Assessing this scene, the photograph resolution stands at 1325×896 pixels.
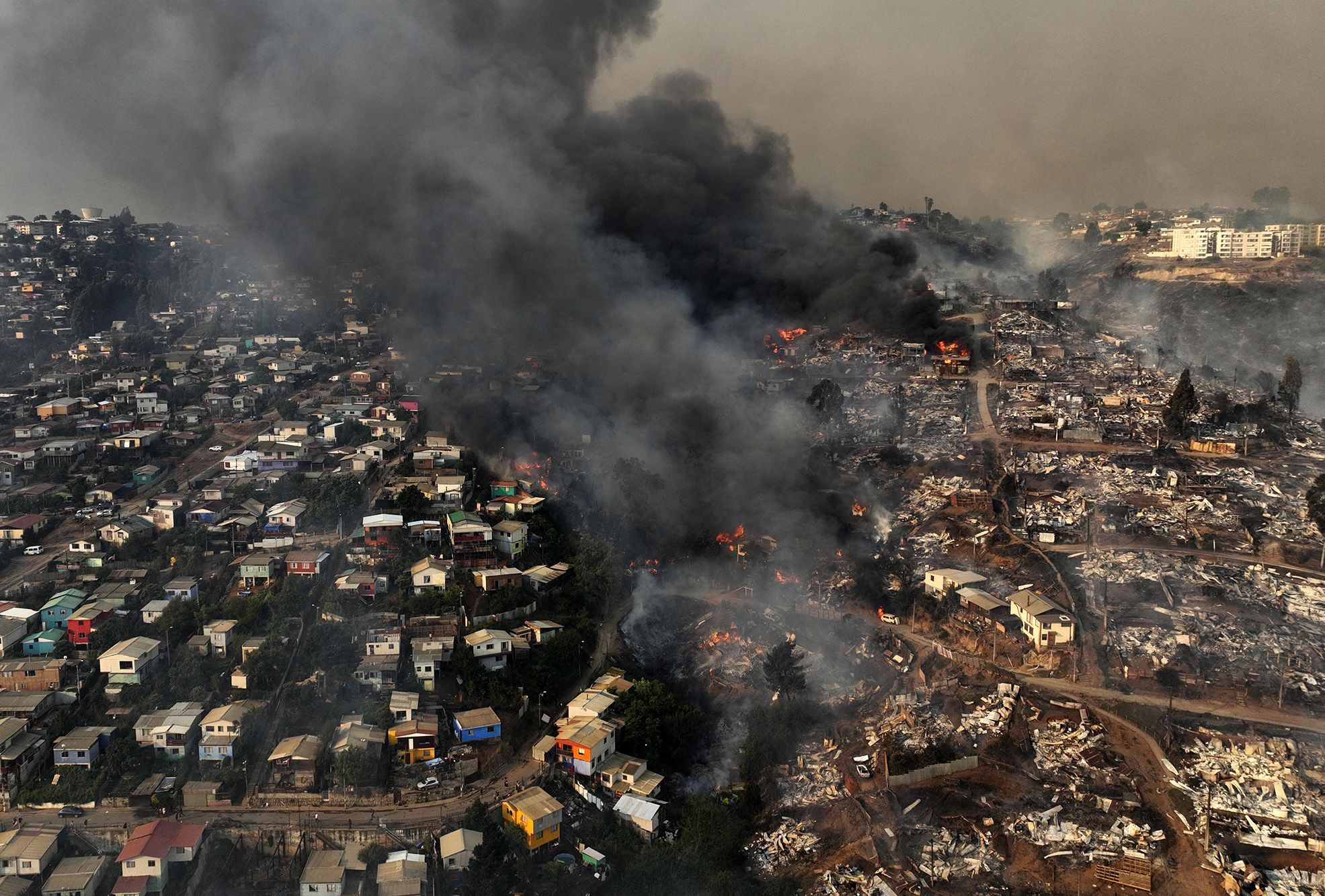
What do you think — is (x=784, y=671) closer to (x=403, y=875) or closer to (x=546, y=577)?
(x=546, y=577)

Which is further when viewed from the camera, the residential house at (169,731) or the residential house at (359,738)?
the residential house at (169,731)

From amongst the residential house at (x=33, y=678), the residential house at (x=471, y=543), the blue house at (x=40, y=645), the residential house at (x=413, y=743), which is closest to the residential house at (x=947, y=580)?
the residential house at (x=471, y=543)

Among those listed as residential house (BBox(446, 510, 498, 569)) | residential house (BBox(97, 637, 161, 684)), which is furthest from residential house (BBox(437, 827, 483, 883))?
residential house (BBox(446, 510, 498, 569))

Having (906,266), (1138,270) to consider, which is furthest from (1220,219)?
(906,266)

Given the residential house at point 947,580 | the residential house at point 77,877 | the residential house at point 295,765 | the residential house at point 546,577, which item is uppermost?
the residential house at point 947,580

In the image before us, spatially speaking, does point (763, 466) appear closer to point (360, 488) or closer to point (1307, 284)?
point (360, 488)

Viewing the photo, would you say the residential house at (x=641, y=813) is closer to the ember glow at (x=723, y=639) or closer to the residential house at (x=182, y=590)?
the ember glow at (x=723, y=639)
